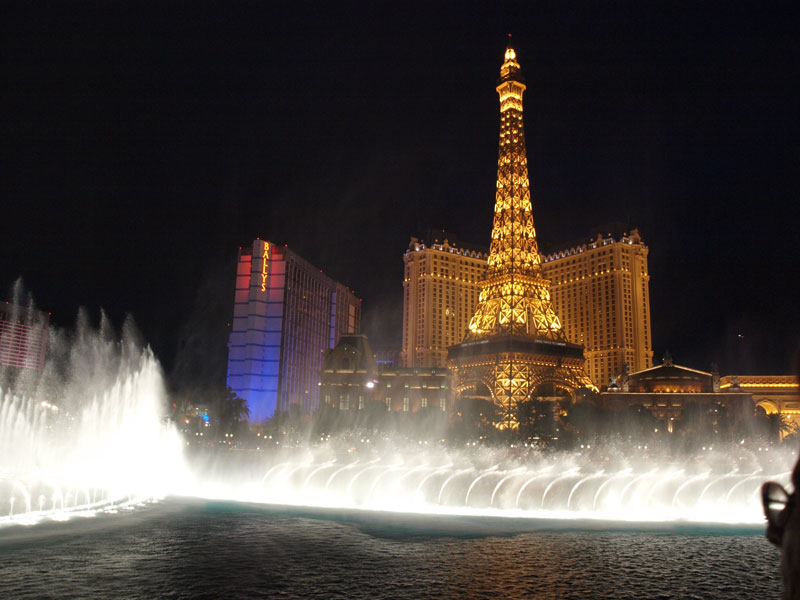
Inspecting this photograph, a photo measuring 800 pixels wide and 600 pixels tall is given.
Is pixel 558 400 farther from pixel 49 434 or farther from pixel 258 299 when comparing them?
pixel 49 434

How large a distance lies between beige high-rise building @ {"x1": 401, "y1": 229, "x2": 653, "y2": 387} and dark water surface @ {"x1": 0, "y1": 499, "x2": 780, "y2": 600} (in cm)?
10346

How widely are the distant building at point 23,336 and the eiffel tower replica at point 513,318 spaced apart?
251ft

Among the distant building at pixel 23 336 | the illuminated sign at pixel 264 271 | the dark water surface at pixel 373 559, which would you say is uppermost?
the illuminated sign at pixel 264 271

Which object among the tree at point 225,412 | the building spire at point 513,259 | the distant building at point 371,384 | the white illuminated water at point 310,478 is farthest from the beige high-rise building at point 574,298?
the white illuminated water at point 310,478

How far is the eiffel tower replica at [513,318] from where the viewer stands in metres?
88.9

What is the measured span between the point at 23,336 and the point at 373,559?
121 m

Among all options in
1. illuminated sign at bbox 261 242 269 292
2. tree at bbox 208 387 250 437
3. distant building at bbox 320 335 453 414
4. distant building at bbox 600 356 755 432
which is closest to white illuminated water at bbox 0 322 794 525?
tree at bbox 208 387 250 437

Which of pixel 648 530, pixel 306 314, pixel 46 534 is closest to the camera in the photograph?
pixel 46 534

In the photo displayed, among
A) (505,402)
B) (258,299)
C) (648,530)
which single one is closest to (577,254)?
(505,402)

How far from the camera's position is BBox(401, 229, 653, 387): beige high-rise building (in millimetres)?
122438

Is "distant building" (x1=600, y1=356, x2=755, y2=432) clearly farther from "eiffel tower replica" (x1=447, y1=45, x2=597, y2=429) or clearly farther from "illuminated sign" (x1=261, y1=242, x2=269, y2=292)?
"illuminated sign" (x1=261, y1=242, x2=269, y2=292)

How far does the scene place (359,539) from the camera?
1905 cm

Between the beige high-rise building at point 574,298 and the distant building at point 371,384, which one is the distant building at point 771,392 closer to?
the beige high-rise building at point 574,298

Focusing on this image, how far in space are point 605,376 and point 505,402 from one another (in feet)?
142
